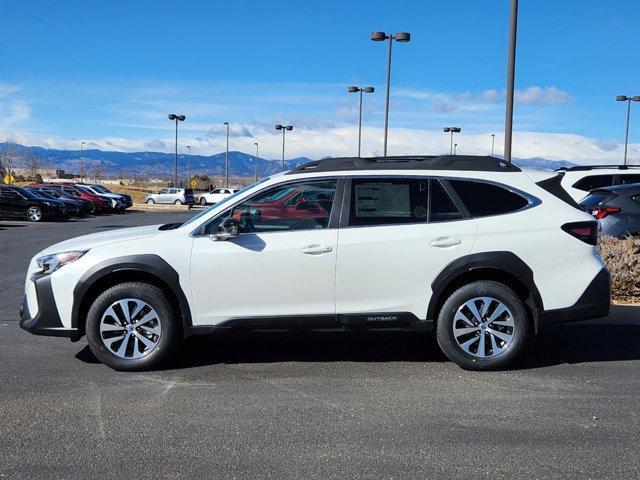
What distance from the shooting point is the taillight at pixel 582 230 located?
237 inches

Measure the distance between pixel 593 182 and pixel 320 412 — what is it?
416 inches

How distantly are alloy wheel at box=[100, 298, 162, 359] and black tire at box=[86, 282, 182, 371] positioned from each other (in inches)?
0.9

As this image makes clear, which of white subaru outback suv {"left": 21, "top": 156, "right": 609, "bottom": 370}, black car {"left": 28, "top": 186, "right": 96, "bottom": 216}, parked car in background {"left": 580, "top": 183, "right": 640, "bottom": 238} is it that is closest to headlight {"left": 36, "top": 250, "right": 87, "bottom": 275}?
white subaru outback suv {"left": 21, "top": 156, "right": 609, "bottom": 370}

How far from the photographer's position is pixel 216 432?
15.2ft

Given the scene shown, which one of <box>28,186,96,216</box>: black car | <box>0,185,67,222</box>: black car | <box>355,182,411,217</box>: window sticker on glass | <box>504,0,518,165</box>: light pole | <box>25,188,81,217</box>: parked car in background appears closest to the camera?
<box>355,182,411,217</box>: window sticker on glass

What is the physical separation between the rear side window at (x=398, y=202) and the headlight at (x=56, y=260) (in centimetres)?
232

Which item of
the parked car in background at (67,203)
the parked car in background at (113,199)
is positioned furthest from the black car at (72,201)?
the parked car in background at (113,199)

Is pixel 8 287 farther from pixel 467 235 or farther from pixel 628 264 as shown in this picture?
pixel 628 264

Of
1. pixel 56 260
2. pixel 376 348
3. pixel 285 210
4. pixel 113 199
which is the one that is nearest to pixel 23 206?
pixel 113 199

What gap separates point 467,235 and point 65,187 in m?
39.2

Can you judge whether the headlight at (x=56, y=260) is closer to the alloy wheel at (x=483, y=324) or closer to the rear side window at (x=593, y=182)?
the alloy wheel at (x=483, y=324)

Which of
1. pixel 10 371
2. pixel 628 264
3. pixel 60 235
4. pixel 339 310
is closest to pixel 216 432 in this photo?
pixel 339 310

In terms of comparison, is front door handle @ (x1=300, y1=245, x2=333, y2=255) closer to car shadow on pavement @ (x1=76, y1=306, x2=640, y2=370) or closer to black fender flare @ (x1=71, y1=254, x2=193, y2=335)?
car shadow on pavement @ (x1=76, y1=306, x2=640, y2=370)

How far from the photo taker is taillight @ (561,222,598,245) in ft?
19.7
